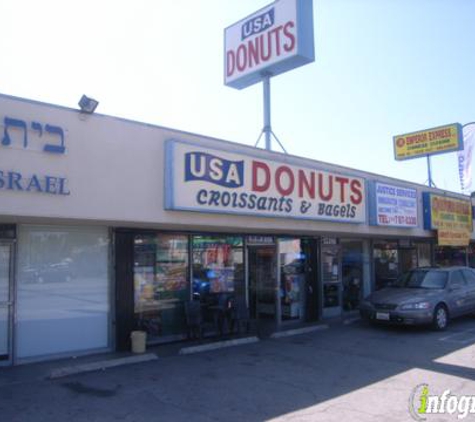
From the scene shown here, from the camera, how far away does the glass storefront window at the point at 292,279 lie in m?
13.7

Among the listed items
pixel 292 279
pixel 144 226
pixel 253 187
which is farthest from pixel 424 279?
pixel 144 226

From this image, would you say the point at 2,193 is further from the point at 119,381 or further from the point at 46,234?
the point at 119,381

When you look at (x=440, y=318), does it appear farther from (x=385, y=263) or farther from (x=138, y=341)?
(x=138, y=341)

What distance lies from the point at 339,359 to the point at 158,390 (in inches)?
145

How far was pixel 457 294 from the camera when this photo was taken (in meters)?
13.4

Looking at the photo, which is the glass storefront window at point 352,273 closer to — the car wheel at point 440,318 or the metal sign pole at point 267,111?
the car wheel at point 440,318

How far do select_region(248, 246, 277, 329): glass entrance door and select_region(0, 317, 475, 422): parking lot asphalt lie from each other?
263 centimetres

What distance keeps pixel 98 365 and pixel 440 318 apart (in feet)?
27.7

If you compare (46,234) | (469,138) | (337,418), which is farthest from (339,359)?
(469,138)

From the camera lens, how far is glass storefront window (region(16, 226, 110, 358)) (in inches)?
346

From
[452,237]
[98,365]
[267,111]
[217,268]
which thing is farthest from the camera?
[452,237]

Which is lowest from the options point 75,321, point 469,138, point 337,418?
point 337,418

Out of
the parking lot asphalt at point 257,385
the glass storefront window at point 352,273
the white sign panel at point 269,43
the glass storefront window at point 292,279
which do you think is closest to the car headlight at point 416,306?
the parking lot asphalt at point 257,385

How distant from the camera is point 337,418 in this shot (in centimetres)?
596
